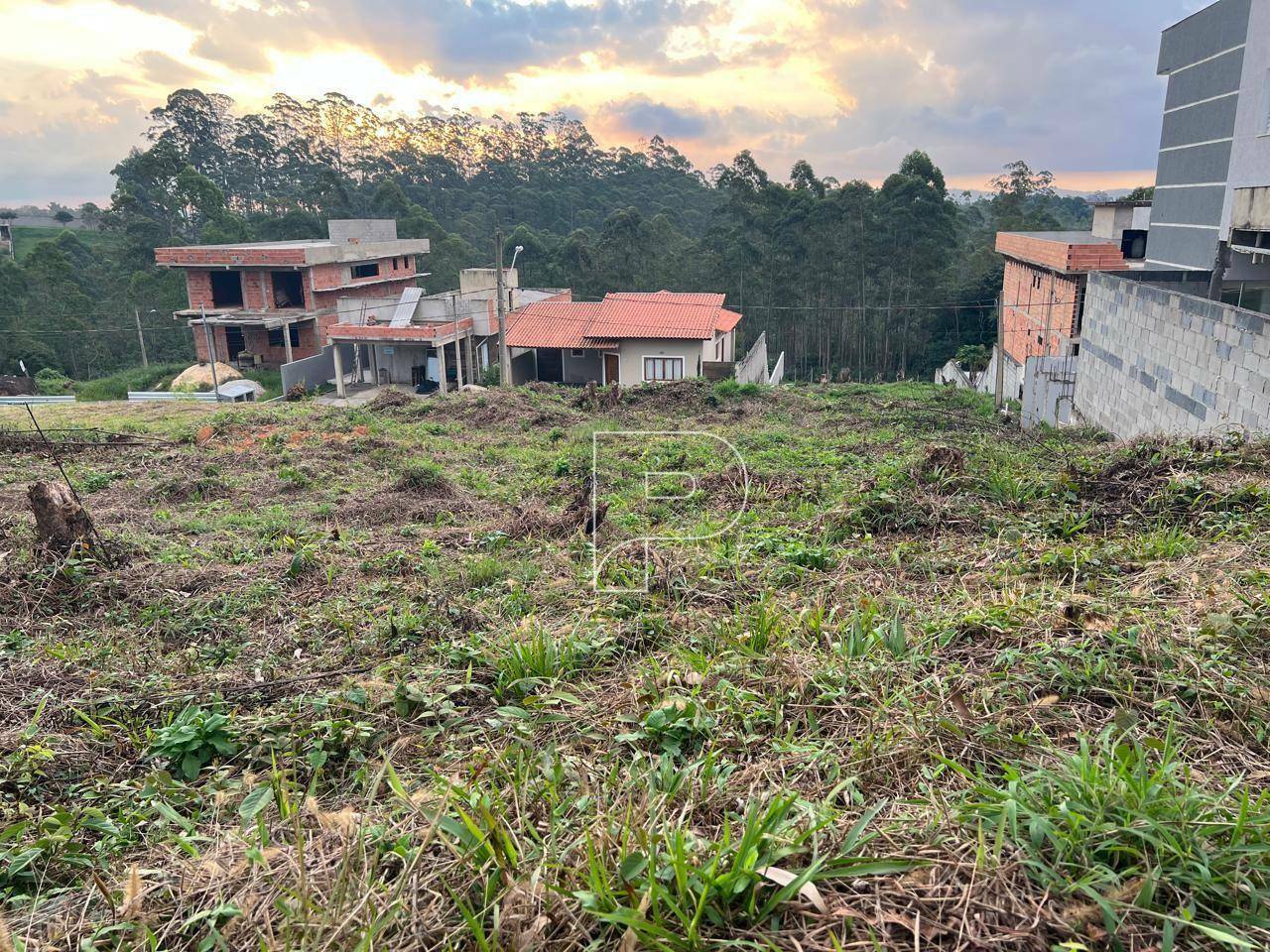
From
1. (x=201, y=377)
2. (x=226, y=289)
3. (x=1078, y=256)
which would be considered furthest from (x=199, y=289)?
(x=1078, y=256)

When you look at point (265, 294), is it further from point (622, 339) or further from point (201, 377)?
point (622, 339)

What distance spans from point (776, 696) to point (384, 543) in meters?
4.39

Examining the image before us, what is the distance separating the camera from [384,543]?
6.25 meters

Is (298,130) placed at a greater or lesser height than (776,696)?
greater

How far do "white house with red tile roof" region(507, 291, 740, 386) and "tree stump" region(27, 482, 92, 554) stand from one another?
53.6ft

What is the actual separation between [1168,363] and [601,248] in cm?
2779

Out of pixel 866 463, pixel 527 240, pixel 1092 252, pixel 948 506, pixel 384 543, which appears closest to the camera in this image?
pixel 948 506

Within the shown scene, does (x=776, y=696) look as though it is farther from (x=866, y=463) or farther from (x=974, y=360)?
(x=974, y=360)

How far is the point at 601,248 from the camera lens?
34250mm

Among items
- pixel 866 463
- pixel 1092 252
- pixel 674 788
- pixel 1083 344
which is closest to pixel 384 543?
pixel 674 788

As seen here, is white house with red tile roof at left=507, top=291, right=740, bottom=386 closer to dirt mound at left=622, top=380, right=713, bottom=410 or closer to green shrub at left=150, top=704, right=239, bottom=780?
dirt mound at left=622, top=380, right=713, bottom=410

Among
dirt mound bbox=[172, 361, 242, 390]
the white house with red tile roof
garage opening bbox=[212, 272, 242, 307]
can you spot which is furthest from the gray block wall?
garage opening bbox=[212, 272, 242, 307]

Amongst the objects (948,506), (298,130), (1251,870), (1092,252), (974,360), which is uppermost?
(298,130)

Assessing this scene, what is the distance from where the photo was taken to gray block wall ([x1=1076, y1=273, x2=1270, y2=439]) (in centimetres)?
713
